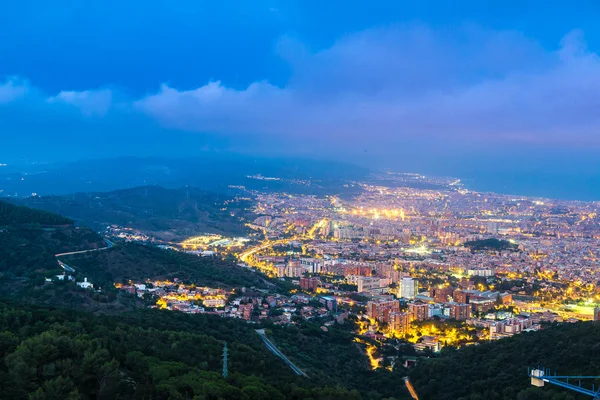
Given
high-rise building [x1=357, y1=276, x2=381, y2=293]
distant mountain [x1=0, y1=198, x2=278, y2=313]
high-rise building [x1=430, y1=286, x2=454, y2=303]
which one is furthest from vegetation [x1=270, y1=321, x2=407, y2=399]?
high-rise building [x1=357, y1=276, x2=381, y2=293]

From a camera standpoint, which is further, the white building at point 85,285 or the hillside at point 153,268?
the hillside at point 153,268

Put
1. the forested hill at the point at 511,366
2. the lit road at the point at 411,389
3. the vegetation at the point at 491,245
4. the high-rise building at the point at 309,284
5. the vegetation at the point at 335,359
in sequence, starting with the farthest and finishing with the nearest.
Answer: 1. the vegetation at the point at 491,245
2. the high-rise building at the point at 309,284
3. the vegetation at the point at 335,359
4. the lit road at the point at 411,389
5. the forested hill at the point at 511,366

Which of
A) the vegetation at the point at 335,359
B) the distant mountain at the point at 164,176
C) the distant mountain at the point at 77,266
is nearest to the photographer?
the vegetation at the point at 335,359

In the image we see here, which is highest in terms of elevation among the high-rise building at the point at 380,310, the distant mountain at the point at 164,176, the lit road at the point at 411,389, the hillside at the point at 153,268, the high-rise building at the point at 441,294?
the distant mountain at the point at 164,176

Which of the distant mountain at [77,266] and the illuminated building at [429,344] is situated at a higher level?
the distant mountain at [77,266]

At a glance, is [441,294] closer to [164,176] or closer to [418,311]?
[418,311]

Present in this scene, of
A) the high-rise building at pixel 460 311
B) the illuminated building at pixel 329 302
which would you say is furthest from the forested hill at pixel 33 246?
the high-rise building at pixel 460 311

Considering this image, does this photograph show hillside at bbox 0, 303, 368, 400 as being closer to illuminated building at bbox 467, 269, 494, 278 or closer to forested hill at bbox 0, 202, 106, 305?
forested hill at bbox 0, 202, 106, 305

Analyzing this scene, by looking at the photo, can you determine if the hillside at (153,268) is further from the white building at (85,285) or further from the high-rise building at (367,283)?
the high-rise building at (367,283)
